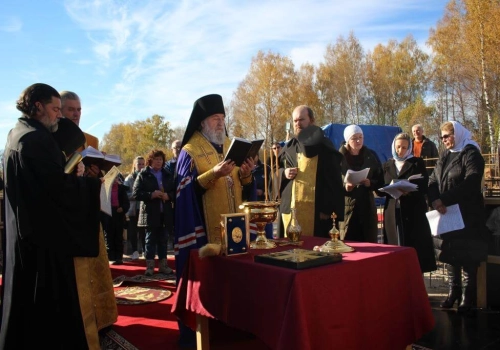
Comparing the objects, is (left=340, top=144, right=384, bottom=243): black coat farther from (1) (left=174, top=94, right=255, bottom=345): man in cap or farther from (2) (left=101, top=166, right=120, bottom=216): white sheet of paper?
(2) (left=101, top=166, right=120, bottom=216): white sheet of paper

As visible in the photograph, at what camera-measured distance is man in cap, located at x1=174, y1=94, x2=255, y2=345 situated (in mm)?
3396

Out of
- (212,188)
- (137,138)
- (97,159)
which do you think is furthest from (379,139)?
(137,138)

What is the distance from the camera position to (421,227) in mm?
4918

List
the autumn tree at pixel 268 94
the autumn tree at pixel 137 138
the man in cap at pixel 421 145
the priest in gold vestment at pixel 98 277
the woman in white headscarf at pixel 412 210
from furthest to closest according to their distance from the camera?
the autumn tree at pixel 137 138, the autumn tree at pixel 268 94, the man in cap at pixel 421 145, the woman in white headscarf at pixel 412 210, the priest in gold vestment at pixel 98 277

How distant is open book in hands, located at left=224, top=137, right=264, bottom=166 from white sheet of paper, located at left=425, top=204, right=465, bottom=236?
7.92ft

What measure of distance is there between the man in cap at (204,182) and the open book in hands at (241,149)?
55 mm

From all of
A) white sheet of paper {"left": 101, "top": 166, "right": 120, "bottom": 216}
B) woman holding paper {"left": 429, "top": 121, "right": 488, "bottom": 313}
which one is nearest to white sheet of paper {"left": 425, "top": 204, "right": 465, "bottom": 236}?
woman holding paper {"left": 429, "top": 121, "right": 488, "bottom": 313}

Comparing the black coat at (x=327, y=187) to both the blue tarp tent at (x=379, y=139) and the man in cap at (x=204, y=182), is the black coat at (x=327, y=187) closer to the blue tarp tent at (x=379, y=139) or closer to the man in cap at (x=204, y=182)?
the man in cap at (x=204, y=182)

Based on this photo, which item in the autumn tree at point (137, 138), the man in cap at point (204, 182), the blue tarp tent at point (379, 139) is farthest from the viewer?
the autumn tree at point (137, 138)

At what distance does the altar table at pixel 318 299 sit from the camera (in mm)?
2178

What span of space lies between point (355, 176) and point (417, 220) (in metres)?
1.11

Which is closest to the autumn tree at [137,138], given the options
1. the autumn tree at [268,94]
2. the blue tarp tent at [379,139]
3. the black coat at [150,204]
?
the autumn tree at [268,94]

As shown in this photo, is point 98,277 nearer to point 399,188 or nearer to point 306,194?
point 306,194

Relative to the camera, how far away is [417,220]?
4.93 m
